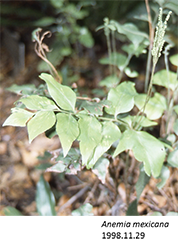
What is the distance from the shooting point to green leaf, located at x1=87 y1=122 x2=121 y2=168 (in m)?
0.58

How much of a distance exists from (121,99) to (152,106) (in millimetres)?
179

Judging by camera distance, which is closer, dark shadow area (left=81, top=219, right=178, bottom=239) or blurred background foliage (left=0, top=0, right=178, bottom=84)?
dark shadow area (left=81, top=219, right=178, bottom=239)

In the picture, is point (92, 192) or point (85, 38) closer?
point (92, 192)

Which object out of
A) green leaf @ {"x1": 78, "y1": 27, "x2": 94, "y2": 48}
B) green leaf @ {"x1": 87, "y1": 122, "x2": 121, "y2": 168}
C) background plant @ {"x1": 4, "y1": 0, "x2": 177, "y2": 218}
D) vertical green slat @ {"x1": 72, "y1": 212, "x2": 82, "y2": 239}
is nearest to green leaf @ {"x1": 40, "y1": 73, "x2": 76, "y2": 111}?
background plant @ {"x1": 4, "y1": 0, "x2": 177, "y2": 218}

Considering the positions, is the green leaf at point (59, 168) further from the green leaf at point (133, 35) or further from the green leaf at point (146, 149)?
the green leaf at point (133, 35)

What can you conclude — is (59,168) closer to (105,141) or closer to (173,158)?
(105,141)

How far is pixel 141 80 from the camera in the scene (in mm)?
1588

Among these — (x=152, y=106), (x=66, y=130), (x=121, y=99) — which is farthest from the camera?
(x=152, y=106)

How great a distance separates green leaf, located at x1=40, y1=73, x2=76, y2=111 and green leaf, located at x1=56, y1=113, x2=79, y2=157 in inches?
1.1

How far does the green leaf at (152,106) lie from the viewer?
77 cm

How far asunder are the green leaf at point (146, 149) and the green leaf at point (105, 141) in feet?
0.07

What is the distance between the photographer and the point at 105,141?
0.58 m

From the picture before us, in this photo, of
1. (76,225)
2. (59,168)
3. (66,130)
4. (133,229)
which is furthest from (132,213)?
(66,130)

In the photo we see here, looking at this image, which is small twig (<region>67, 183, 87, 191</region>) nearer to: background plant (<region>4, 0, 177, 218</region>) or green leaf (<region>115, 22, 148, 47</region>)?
background plant (<region>4, 0, 177, 218</region>)
